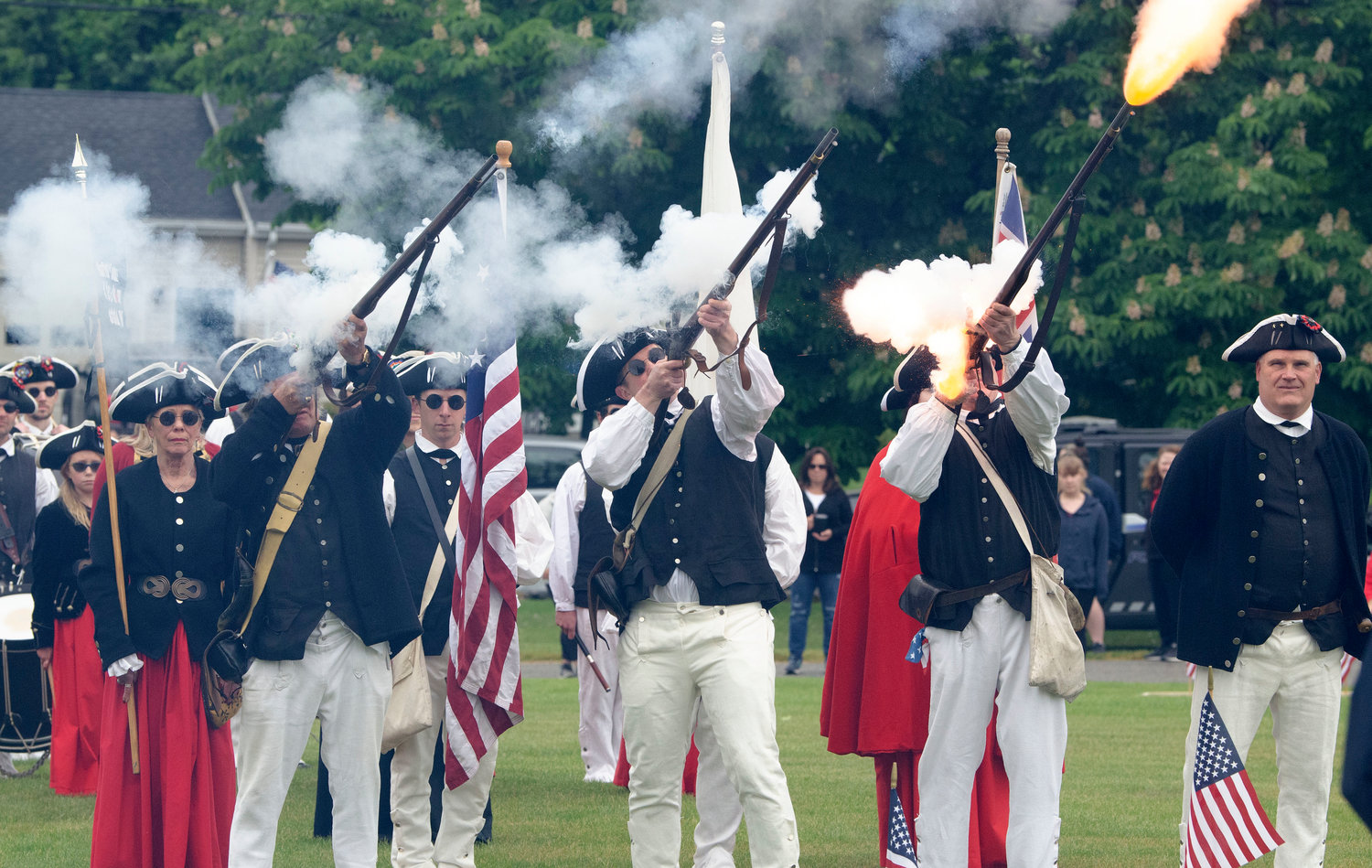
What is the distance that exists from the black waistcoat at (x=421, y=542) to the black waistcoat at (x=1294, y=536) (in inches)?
132

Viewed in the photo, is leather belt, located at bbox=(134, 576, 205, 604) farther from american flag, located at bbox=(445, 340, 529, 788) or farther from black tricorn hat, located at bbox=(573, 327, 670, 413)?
black tricorn hat, located at bbox=(573, 327, 670, 413)

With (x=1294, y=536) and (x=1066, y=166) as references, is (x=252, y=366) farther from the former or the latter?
(x=1066, y=166)

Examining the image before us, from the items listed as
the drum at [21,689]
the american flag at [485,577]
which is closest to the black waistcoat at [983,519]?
the american flag at [485,577]

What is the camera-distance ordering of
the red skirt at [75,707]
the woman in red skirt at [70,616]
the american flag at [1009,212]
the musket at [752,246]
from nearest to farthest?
the musket at [752,246]
the woman in red skirt at [70,616]
the american flag at [1009,212]
the red skirt at [75,707]

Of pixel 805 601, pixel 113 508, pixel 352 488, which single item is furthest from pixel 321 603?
pixel 805 601

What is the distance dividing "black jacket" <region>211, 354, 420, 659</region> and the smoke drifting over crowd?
11.7 ft

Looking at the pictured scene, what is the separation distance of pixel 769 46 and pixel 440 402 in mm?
4589

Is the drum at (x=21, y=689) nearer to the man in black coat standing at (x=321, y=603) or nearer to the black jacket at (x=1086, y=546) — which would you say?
the man in black coat standing at (x=321, y=603)

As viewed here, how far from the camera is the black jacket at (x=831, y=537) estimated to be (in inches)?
586

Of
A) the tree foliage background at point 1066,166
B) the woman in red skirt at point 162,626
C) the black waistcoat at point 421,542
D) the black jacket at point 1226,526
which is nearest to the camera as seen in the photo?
the black jacket at point 1226,526

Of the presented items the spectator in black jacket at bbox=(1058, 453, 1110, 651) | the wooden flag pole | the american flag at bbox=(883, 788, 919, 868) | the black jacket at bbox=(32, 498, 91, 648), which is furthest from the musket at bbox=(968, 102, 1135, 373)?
the spectator in black jacket at bbox=(1058, 453, 1110, 651)

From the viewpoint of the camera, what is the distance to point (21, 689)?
31.3 feet

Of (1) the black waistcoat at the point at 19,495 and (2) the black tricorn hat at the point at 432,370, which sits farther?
(1) the black waistcoat at the point at 19,495

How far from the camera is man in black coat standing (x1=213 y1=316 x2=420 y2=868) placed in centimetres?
589
